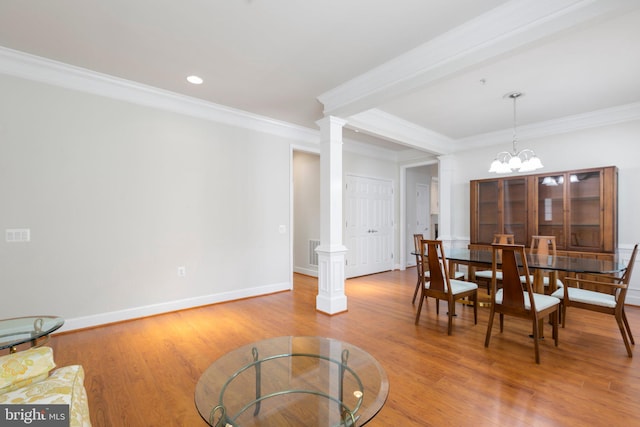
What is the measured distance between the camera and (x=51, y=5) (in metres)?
2.06

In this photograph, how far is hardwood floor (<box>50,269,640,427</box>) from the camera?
178 centimetres

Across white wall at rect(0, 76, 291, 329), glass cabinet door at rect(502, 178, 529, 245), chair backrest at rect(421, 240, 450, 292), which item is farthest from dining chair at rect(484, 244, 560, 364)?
white wall at rect(0, 76, 291, 329)

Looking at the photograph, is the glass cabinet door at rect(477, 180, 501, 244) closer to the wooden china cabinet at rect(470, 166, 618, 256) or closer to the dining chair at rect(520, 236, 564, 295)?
the wooden china cabinet at rect(470, 166, 618, 256)

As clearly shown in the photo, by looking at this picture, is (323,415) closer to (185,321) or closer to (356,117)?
(185,321)

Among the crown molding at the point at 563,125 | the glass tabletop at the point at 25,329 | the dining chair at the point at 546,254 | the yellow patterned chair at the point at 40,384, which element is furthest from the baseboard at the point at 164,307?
the crown molding at the point at 563,125

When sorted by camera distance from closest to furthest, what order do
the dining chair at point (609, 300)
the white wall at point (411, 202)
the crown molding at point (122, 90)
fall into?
the dining chair at point (609, 300)
the crown molding at point (122, 90)
the white wall at point (411, 202)

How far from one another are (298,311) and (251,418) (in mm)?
2249


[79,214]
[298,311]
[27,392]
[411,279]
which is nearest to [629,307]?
[411,279]

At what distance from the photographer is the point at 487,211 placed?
4.92 meters

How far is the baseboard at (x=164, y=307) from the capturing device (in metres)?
3.03

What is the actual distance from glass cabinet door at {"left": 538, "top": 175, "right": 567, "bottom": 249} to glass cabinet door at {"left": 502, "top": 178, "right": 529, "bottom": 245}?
7.9 inches

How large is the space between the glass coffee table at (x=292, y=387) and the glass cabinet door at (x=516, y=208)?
4.03m

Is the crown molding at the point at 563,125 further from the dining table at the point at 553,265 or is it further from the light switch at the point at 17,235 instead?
the light switch at the point at 17,235

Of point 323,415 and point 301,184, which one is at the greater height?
point 301,184
